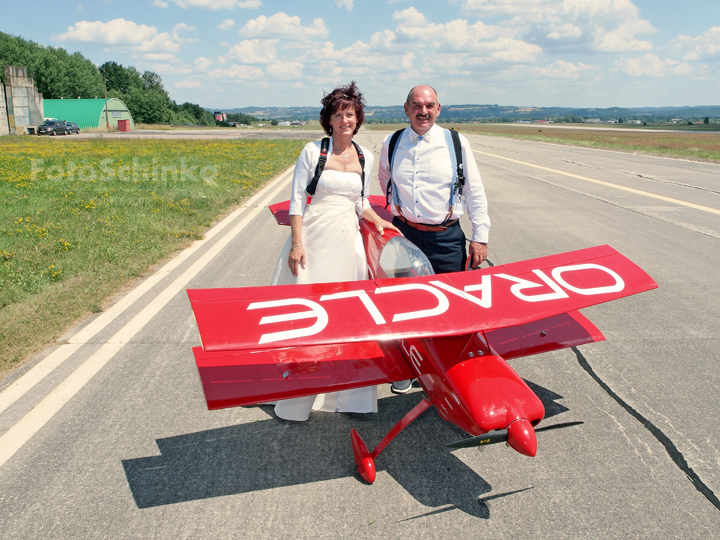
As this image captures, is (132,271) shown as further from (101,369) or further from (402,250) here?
(402,250)

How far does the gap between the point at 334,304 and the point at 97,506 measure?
1548 mm

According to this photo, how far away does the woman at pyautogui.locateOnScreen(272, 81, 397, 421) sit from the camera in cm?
340

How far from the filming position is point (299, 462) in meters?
2.88

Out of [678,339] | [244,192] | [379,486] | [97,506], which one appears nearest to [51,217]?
[244,192]

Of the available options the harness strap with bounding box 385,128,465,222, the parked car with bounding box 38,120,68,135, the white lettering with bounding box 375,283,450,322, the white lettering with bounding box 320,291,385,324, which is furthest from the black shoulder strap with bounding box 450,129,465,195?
the parked car with bounding box 38,120,68,135

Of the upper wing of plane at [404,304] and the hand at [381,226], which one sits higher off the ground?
the hand at [381,226]

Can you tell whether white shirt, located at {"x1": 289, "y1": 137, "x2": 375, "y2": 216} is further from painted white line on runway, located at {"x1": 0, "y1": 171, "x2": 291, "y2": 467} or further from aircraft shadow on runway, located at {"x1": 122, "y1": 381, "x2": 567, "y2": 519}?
painted white line on runway, located at {"x1": 0, "y1": 171, "x2": 291, "y2": 467}

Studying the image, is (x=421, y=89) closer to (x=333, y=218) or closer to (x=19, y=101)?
(x=333, y=218)

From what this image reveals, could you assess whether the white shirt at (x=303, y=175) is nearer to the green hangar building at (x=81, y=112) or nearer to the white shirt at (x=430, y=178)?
the white shirt at (x=430, y=178)

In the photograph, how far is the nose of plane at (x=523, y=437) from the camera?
6.90ft

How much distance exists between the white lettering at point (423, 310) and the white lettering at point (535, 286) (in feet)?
1.44

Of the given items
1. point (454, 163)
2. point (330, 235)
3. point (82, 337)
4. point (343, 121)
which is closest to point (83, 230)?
point (82, 337)

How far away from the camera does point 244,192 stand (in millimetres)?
12992

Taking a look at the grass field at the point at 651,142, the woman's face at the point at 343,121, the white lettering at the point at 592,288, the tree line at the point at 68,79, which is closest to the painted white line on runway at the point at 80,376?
the woman's face at the point at 343,121
